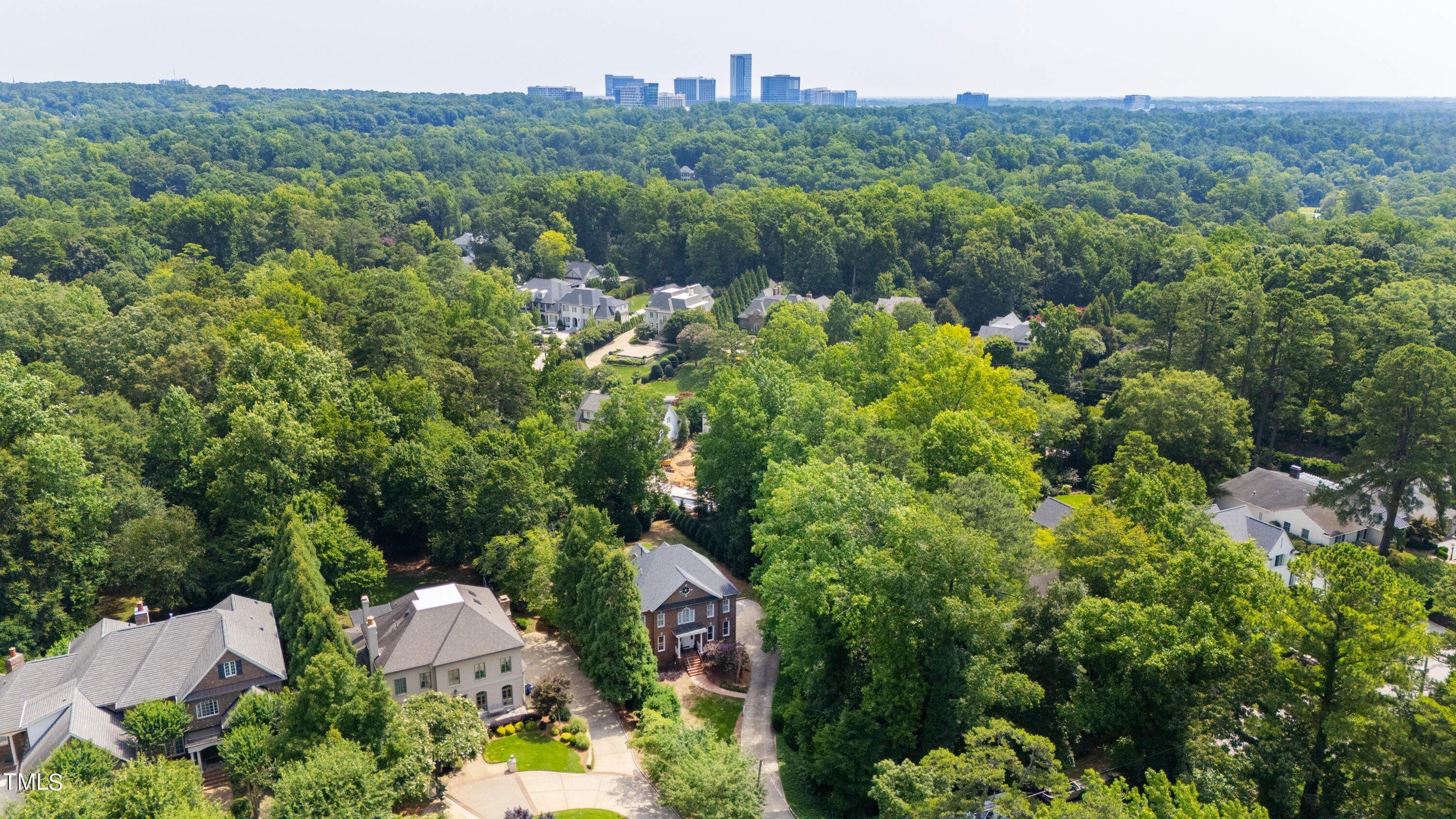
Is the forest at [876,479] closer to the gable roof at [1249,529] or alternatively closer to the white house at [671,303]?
the gable roof at [1249,529]

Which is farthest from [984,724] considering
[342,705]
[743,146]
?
[743,146]

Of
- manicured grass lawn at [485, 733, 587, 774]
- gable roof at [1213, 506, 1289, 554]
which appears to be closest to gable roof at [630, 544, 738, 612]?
manicured grass lawn at [485, 733, 587, 774]

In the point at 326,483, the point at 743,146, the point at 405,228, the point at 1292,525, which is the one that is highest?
the point at 743,146

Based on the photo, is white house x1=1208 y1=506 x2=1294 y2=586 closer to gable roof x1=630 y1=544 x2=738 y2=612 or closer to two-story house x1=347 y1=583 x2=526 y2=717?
gable roof x1=630 y1=544 x2=738 y2=612

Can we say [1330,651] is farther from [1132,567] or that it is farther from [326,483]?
[326,483]

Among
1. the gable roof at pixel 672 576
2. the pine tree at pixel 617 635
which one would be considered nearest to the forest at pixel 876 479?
the pine tree at pixel 617 635

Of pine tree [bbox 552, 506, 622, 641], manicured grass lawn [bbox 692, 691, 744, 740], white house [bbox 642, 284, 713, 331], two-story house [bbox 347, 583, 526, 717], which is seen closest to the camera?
two-story house [bbox 347, 583, 526, 717]
